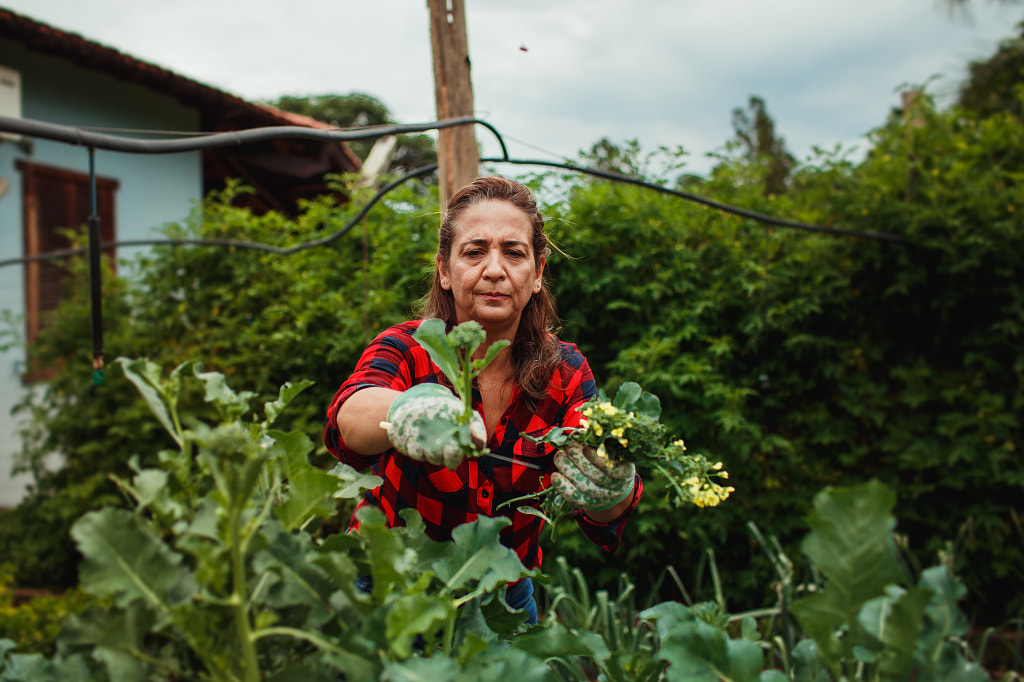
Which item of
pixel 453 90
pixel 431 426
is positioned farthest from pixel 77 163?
pixel 431 426

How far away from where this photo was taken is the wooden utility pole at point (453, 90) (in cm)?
264

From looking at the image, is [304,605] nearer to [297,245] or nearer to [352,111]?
[297,245]

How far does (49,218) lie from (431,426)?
21.2 ft

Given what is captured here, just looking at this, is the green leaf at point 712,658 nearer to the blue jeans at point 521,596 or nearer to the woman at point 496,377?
the woman at point 496,377

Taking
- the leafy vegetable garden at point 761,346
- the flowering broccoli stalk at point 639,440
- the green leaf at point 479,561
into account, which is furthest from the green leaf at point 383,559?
the leafy vegetable garden at point 761,346

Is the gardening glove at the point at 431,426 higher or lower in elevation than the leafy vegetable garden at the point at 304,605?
higher

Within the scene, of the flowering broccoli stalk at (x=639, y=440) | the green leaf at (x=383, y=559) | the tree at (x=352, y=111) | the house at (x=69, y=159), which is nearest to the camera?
the green leaf at (x=383, y=559)

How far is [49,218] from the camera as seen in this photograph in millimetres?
5910

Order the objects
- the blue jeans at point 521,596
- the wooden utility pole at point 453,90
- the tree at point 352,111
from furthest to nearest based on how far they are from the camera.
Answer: the tree at point 352,111 < the wooden utility pole at point 453,90 < the blue jeans at point 521,596

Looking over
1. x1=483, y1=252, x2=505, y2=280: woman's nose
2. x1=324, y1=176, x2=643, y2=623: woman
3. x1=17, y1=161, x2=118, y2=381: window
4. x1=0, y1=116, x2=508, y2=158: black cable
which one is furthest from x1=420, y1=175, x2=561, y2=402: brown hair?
x1=17, y1=161, x2=118, y2=381: window

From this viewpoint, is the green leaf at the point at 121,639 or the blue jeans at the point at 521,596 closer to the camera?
the green leaf at the point at 121,639

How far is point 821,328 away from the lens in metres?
3.61

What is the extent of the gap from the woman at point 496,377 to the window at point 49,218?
5.25 m

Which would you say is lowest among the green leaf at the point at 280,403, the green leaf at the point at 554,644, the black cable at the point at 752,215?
the green leaf at the point at 554,644
